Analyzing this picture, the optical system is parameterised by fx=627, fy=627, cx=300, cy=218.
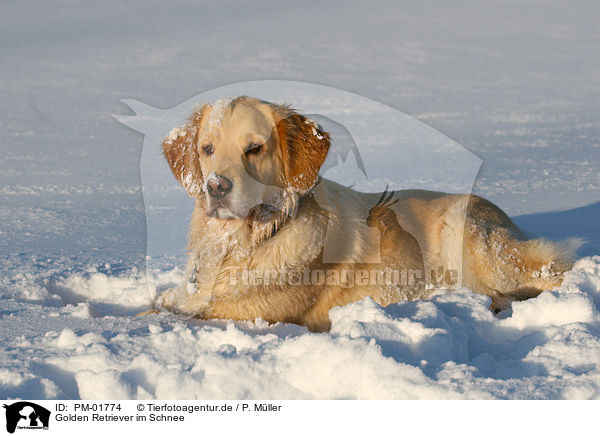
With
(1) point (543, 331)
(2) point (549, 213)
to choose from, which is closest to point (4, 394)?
(1) point (543, 331)

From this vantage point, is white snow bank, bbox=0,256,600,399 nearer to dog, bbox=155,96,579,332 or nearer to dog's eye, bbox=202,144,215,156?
dog, bbox=155,96,579,332

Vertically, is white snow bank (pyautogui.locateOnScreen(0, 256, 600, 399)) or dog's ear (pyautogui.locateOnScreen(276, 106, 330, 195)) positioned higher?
dog's ear (pyautogui.locateOnScreen(276, 106, 330, 195))

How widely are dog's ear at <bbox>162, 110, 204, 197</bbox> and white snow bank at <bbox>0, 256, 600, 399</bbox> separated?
0.92 metres

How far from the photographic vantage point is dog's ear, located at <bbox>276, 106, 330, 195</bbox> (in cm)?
397

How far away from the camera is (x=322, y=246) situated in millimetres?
4230

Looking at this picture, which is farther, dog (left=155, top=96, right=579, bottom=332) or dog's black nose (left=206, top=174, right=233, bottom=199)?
dog (left=155, top=96, right=579, bottom=332)

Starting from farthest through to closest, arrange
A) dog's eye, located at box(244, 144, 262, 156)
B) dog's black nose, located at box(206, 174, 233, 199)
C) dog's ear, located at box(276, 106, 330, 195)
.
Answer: dog's ear, located at box(276, 106, 330, 195)
dog's eye, located at box(244, 144, 262, 156)
dog's black nose, located at box(206, 174, 233, 199)

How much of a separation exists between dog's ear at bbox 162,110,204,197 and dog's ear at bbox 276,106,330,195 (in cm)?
57
